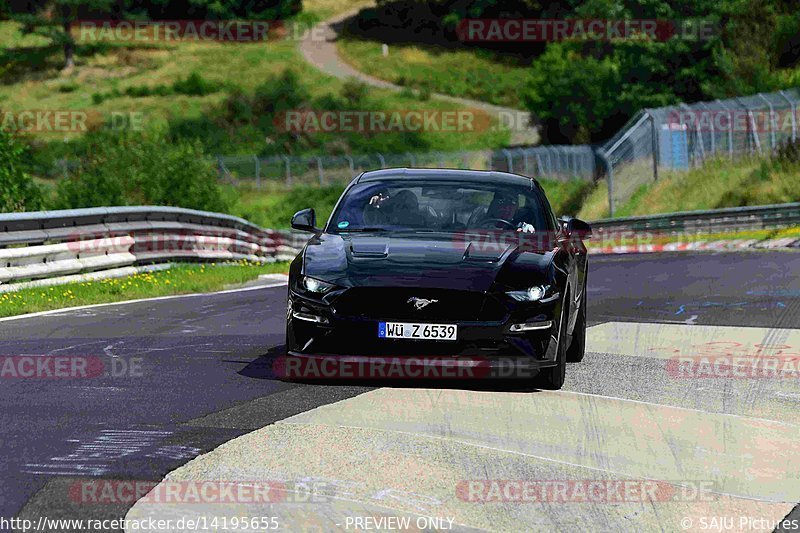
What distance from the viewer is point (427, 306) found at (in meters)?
9.95

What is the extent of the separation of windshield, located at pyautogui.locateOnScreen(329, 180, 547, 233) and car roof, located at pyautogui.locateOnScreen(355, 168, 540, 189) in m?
0.10

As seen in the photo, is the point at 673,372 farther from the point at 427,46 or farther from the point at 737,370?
the point at 427,46

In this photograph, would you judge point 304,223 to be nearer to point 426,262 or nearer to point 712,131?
point 426,262

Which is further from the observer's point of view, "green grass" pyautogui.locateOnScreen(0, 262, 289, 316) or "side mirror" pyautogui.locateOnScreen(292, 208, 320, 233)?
"green grass" pyautogui.locateOnScreen(0, 262, 289, 316)

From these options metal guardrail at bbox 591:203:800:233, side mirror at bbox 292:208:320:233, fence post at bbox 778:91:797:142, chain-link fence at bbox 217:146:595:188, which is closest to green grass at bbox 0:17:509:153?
chain-link fence at bbox 217:146:595:188

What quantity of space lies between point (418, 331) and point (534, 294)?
0.83 m

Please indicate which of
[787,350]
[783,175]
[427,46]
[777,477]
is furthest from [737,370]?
[427,46]

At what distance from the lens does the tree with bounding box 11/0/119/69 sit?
362 ft

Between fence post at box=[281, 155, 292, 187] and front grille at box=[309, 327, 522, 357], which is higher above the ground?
front grille at box=[309, 327, 522, 357]

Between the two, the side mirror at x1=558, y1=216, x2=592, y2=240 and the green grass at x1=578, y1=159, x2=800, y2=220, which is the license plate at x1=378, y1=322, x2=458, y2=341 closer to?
the side mirror at x1=558, y1=216, x2=592, y2=240

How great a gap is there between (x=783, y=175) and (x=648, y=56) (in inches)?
1032

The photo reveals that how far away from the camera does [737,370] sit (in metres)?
11.7

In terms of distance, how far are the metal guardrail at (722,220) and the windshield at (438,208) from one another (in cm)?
2781

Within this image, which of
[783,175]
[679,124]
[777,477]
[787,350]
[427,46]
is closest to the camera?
[777,477]
